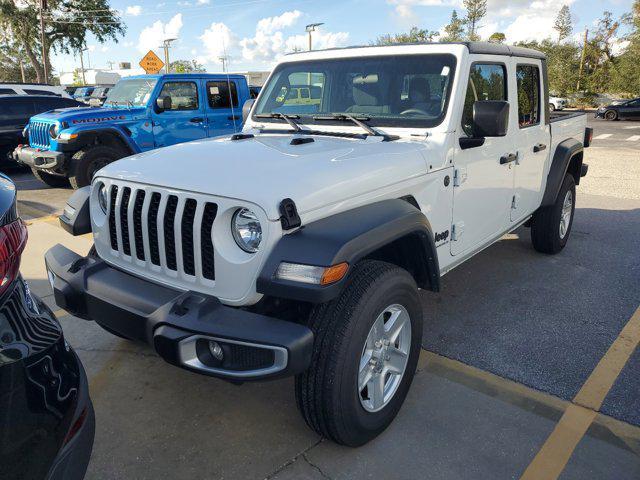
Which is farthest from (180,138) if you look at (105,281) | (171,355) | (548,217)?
(171,355)

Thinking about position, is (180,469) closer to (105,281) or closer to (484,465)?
(105,281)

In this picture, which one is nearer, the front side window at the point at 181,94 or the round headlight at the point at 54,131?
the round headlight at the point at 54,131

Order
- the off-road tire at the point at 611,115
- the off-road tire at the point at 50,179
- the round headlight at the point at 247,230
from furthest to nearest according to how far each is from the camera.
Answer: the off-road tire at the point at 611,115 → the off-road tire at the point at 50,179 → the round headlight at the point at 247,230

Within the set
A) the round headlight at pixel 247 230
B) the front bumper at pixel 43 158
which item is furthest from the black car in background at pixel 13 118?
the round headlight at pixel 247 230

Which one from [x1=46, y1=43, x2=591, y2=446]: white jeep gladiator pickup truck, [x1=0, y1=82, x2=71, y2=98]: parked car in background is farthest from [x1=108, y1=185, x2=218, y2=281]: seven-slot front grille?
[x1=0, y1=82, x2=71, y2=98]: parked car in background

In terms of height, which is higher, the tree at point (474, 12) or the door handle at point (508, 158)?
the tree at point (474, 12)

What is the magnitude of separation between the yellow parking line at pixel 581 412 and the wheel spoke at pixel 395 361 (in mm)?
734

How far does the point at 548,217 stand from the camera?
198 inches

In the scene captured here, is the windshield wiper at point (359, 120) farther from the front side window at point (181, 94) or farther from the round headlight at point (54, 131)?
the round headlight at point (54, 131)

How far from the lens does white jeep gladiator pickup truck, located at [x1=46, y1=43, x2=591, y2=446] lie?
2062 mm

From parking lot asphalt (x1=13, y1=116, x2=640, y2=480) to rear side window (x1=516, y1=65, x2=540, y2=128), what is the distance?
4.77 feet

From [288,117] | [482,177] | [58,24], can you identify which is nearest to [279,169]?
[288,117]

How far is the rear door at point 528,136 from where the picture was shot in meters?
4.04

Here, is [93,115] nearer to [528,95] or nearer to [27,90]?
[528,95]
